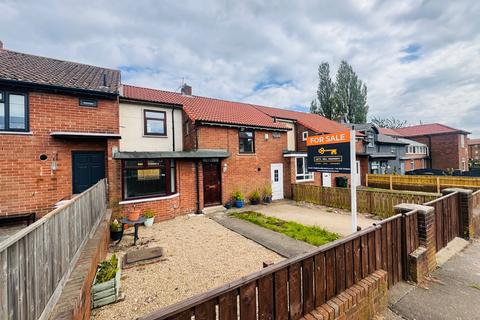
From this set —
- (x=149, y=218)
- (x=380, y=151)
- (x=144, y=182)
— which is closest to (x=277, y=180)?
(x=144, y=182)

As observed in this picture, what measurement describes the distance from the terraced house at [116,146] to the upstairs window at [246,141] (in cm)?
6

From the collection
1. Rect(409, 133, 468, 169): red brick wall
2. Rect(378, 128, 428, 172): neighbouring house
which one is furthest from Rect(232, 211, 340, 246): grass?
Rect(409, 133, 468, 169): red brick wall

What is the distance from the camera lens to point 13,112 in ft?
25.4

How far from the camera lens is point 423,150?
112ft

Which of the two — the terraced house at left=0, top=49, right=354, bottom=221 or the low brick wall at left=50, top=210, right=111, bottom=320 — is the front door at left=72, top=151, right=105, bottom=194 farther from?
the low brick wall at left=50, top=210, right=111, bottom=320

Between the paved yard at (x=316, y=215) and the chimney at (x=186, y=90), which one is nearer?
the paved yard at (x=316, y=215)

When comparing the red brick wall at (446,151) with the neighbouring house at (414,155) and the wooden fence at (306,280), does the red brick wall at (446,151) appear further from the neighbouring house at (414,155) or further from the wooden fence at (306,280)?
the wooden fence at (306,280)

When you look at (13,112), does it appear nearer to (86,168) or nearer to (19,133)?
(19,133)

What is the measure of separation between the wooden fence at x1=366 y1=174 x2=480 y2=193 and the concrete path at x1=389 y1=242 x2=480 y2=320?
47.8ft

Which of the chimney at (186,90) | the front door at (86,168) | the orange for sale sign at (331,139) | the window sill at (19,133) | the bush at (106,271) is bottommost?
the bush at (106,271)

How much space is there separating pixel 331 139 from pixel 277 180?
24.8 feet

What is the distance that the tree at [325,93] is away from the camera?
3644 cm

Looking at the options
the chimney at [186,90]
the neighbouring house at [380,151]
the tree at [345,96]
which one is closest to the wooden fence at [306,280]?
the chimney at [186,90]

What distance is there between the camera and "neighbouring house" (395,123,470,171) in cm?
3206
